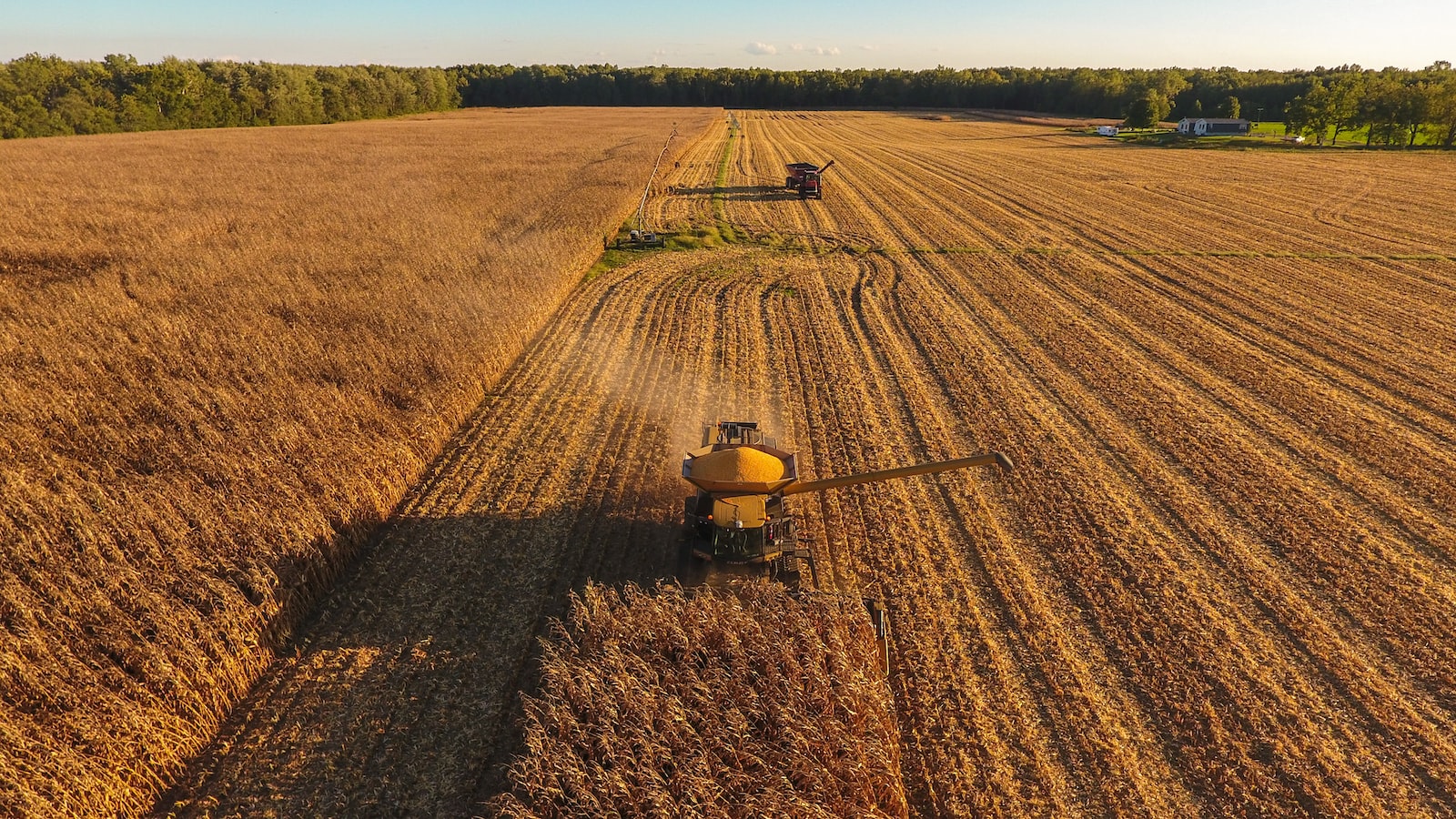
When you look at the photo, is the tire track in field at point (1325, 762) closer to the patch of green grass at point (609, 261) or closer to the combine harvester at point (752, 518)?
the combine harvester at point (752, 518)

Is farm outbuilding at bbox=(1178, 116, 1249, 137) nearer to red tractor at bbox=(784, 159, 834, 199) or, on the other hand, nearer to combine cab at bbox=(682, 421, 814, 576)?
red tractor at bbox=(784, 159, 834, 199)

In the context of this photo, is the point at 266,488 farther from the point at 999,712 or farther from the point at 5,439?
the point at 999,712

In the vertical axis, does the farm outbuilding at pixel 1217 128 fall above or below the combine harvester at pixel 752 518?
above

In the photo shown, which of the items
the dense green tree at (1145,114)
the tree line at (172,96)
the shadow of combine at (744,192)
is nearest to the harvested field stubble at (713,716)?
the shadow of combine at (744,192)

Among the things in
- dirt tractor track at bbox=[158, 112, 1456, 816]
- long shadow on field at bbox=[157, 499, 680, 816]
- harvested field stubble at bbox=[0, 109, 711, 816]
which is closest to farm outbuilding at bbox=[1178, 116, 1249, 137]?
dirt tractor track at bbox=[158, 112, 1456, 816]

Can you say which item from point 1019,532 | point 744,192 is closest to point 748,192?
point 744,192
